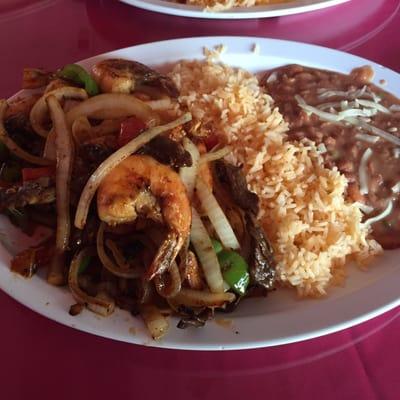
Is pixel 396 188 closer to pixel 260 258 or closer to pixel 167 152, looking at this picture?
pixel 260 258

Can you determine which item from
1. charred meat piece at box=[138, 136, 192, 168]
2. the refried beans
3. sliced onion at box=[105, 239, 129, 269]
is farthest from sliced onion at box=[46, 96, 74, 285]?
the refried beans

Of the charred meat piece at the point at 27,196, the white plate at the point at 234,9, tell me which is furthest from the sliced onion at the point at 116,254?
the white plate at the point at 234,9

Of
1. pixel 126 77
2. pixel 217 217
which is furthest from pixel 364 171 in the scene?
pixel 126 77

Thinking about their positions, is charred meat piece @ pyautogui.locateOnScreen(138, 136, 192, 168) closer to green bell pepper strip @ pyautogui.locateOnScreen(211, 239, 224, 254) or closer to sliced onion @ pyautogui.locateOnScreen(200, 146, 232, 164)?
sliced onion @ pyautogui.locateOnScreen(200, 146, 232, 164)

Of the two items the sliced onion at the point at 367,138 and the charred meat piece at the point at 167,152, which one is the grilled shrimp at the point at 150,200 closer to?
the charred meat piece at the point at 167,152

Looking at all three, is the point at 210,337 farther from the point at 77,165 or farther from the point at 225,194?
the point at 77,165
